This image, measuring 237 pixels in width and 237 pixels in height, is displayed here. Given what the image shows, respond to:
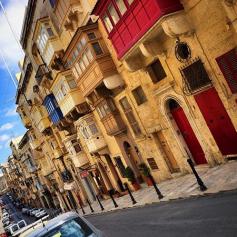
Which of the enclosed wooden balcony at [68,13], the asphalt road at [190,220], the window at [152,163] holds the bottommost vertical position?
the asphalt road at [190,220]

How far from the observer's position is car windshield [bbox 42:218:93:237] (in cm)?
607

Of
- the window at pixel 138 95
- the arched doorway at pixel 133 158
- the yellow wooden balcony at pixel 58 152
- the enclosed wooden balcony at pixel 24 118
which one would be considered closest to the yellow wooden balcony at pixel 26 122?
the enclosed wooden balcony at pixel 24 118

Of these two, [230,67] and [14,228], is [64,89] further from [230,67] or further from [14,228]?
[230,67]

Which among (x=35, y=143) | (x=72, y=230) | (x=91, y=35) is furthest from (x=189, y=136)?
(x=35, y=143)

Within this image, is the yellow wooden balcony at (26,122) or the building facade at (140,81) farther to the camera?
the yellow wooden balcony at (26,122)

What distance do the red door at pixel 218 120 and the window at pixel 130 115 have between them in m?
7.68

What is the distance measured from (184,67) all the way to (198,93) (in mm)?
1315

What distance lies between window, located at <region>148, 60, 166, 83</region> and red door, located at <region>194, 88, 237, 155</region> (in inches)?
127

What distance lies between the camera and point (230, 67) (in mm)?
13688

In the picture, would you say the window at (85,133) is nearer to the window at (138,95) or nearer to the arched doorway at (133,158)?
the arched doorway at (133,158)

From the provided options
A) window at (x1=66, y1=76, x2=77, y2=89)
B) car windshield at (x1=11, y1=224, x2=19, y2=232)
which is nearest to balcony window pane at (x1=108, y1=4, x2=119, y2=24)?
window at (x1=66, y1=76, x2=77, y2=89)

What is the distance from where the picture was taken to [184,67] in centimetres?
1630

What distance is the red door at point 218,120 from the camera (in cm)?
1514

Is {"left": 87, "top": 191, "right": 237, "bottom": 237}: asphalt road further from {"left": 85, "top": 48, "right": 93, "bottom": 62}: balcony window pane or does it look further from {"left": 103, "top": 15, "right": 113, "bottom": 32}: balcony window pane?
{"left": 85, "top": 48, "right": 93, "bottom": 62}: balcony window pane
